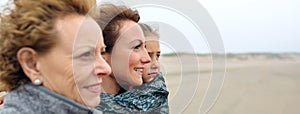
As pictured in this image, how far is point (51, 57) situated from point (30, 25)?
2.7 inches

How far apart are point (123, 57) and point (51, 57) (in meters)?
0.23

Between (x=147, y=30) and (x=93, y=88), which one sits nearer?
(x=93, y=88)

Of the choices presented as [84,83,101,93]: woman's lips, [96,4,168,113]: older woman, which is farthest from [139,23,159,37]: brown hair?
[84,83,101,93]: woman's lips

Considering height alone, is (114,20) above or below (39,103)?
above

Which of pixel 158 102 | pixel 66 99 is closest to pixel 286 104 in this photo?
pixel 158 102

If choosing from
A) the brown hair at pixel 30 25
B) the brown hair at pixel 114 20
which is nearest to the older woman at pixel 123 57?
the brown hair at pixel 114 20

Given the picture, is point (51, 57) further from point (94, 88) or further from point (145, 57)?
point (145, 57)

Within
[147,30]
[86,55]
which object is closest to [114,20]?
[147,30]

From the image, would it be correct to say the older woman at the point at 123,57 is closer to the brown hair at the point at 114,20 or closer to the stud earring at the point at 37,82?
the brown hair at the point at 114,20

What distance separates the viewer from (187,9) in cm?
81

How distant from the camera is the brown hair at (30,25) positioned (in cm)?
75

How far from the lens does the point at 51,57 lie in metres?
0.77

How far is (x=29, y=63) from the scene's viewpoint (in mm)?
783

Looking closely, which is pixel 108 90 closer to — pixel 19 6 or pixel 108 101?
pixel 108 101
